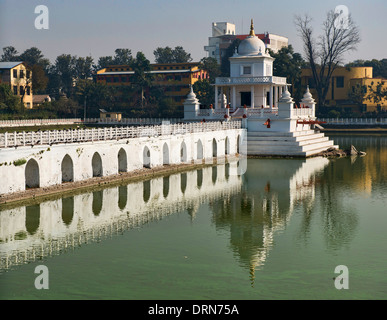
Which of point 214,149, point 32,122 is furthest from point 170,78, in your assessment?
point 214,149

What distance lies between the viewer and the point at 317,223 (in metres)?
26.9

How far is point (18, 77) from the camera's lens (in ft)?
314

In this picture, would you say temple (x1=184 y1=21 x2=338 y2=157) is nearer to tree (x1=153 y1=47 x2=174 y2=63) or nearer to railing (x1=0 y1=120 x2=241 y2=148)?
railing (x1=0 y1=120 x2=241 y2=148)

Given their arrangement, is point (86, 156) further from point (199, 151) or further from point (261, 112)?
point (261, 112)

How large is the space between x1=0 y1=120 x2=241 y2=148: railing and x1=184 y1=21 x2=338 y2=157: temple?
5.00 meters

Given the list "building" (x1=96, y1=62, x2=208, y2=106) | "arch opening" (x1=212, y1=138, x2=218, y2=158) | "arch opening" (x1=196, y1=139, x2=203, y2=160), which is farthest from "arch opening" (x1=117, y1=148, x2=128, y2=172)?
"building" (x1=96, y1=62, x2=208, y2=106)

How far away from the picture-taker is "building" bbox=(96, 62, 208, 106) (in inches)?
4294

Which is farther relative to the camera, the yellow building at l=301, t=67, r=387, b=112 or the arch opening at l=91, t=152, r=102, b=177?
the yellow building at l=301, t=67, r=387, b=112

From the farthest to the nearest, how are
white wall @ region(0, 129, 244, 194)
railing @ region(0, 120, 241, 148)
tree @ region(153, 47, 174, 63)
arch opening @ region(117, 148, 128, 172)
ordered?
1. tree @ region(153, 47, 174, 63)
2. arch opening @ region(117, 148, 128, 172)
3. railing @ region(0, 120, 241, 148)
4. white wall @ region(0, 129, 244, 194)

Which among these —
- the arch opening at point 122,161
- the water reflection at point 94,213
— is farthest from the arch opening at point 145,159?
the water reflection at point 94,213

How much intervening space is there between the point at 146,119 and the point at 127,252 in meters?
66.6

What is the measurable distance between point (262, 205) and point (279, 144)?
21980 millimetres
